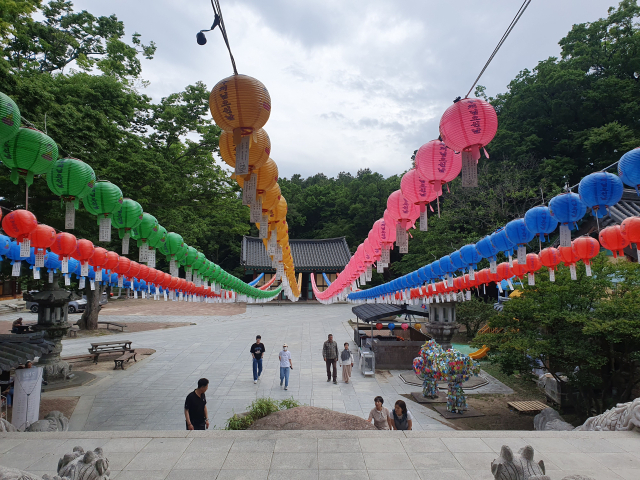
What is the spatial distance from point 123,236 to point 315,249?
38.6 m

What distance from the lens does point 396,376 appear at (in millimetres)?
13070

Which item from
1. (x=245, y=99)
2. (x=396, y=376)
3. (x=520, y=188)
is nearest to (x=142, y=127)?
(x=245, y=99)

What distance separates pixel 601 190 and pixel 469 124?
219 centimetres

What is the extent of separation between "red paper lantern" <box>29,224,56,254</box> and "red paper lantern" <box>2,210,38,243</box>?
0.16 m

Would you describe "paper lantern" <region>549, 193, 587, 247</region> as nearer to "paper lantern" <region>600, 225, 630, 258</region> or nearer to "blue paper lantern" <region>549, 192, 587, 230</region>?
"blue paper lantern" <region>549, 192, 587, 230</region>

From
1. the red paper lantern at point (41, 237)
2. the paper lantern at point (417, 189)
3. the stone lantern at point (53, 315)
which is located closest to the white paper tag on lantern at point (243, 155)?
the paper lantern at point (417, 189)

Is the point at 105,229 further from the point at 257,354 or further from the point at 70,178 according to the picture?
the point at 257,354

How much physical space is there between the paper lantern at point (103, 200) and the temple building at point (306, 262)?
33380 mm

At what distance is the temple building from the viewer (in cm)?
4066

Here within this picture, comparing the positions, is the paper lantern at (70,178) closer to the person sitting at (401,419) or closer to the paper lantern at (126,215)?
the paper lantern at (126,215)

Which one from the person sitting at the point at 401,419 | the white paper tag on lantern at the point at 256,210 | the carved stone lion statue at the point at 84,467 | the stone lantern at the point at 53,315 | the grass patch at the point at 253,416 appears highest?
the white paper tag on lantern at the point at 256,210

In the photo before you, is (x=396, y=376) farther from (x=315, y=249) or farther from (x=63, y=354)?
(x=315, y=249)

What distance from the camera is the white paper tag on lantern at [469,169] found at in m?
4.75

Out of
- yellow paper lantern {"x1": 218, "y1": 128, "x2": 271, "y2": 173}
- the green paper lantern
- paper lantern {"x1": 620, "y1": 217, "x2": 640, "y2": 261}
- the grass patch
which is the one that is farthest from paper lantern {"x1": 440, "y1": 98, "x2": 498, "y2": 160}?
the grass patch
